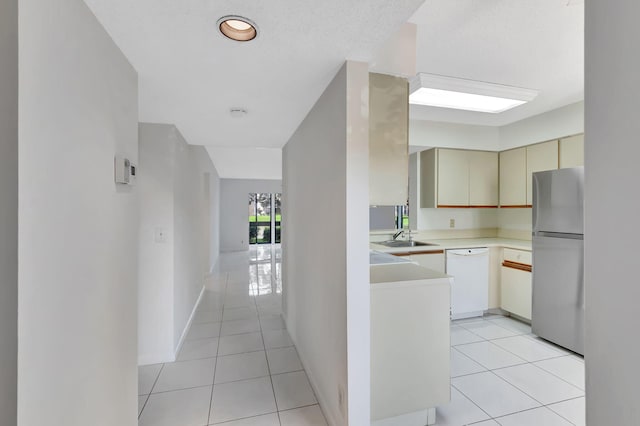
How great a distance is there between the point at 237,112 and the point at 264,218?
26.4 ft

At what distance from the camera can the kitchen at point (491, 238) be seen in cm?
227

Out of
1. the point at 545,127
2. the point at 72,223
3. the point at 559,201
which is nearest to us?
the point at 72,223

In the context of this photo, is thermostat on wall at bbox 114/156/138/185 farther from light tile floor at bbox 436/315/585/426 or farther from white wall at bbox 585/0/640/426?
light tile floor at bbox 436/315/585/426

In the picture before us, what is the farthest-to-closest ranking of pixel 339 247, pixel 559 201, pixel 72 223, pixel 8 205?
1. pixel 559 201
2. pixel 339 247
3. pixel 72 223
4. pixel 8 205

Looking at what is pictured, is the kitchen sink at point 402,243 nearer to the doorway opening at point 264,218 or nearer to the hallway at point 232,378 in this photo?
the hallway at point 232,378

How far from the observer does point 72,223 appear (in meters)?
0.94

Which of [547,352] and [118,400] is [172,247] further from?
[547,352]

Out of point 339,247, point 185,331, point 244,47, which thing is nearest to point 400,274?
point 339,247

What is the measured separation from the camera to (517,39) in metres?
1.88

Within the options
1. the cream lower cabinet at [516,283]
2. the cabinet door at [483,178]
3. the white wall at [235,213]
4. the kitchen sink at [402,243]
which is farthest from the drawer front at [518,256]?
the white wall at [235,213]

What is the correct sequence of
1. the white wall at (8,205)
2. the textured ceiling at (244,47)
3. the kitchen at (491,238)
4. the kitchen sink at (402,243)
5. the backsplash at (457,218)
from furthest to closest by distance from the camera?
the backsplash at (457,218), the kitchen sink at (402,243), the kitchen at (491,238), the textured ceiling at (244,47), the white wall at (8,205)

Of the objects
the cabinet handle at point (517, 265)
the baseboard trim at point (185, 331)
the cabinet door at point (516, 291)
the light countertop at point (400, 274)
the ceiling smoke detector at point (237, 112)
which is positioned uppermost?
the ceiling smoke detector at point (237, 112)

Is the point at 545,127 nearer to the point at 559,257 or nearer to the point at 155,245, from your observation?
the point at 559,257

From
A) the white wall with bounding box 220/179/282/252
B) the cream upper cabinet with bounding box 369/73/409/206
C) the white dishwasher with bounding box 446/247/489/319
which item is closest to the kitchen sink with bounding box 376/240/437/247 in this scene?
the white dishwasher with bounding box 446/247/489/319
